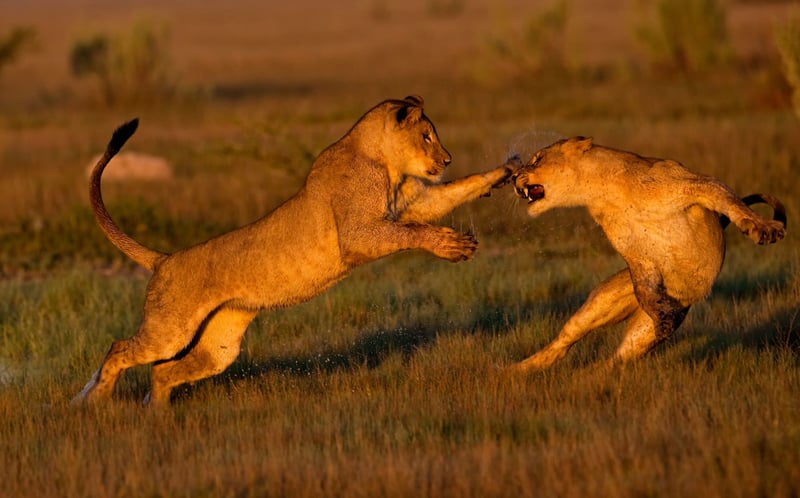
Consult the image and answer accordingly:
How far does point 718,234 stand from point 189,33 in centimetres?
4949

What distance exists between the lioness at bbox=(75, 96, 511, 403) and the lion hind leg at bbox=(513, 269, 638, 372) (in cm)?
77

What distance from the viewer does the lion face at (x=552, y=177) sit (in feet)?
21.2

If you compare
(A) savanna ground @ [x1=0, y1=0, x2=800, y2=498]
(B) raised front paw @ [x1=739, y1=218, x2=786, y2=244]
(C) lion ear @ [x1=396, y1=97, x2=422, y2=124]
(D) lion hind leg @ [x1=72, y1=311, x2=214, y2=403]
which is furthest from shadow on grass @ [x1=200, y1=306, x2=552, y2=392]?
(B) raised front paw @ [x1=739, y1=218, x2=786, y2=244]

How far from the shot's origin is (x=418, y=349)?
761 cm

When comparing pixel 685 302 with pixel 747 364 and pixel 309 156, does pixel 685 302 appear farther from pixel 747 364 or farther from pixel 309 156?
pixel 309 156

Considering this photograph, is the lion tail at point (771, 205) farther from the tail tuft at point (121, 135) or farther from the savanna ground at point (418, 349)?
the tail tuft at point (121, 135)

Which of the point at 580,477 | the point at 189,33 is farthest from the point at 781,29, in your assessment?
the point at 189,33

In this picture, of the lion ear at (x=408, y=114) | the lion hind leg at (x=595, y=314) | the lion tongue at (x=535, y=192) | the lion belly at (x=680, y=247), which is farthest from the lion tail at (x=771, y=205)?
the lion ear at (x=408, y=114)

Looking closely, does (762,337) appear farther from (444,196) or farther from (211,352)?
(211,352)

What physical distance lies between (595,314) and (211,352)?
197 centimetres

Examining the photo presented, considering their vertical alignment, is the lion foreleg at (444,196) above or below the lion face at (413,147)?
below

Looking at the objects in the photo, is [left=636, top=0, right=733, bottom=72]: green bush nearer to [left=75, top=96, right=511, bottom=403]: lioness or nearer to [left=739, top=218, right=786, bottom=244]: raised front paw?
[left=75, top=96, right=511, bottom=403]: lioness

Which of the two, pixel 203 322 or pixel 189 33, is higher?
pixel 189 33

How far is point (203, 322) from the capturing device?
671cm
